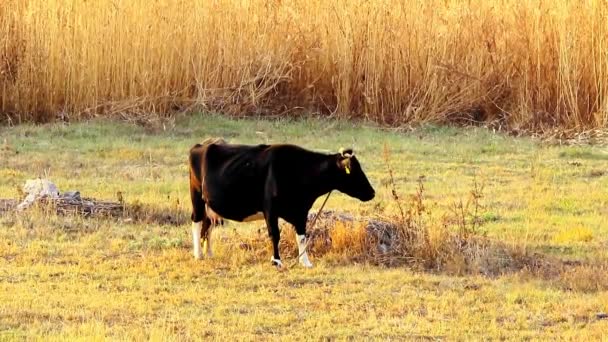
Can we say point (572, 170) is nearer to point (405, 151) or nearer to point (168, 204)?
point (405, 151)

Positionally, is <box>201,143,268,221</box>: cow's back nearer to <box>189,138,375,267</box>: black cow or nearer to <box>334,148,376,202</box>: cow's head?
<box>189,138,375,267</box>: black cow

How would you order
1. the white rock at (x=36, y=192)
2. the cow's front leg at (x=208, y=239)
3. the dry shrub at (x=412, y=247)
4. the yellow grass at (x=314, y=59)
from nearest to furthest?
1. the dry shrub at (x=412, y=247)
2. the cow's front leg at (x=208, y=239)
3. the white rock at (x=36, y=192)
4. the yellow grass at (x=314, y=59)

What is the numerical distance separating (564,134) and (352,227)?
283 inches

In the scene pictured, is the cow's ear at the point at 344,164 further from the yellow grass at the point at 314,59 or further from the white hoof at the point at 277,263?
the yellow grass at the point at 314,59

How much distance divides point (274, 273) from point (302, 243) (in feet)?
1.06

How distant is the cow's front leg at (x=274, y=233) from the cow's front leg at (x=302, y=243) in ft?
0.51

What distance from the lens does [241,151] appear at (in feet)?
27.0

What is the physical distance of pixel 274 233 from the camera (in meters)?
8.00

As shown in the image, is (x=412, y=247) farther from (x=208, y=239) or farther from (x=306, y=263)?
(x=208, y=239)

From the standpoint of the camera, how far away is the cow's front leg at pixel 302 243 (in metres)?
8.11

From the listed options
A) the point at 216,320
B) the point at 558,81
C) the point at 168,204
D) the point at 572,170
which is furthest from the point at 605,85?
the point at 216,320

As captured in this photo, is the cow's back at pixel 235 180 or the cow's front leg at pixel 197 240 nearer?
the cow's back at pixel 235 180

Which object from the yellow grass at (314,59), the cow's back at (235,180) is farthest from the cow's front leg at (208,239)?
the yellow grass at (314,59)

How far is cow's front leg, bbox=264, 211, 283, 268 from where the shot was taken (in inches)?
315
